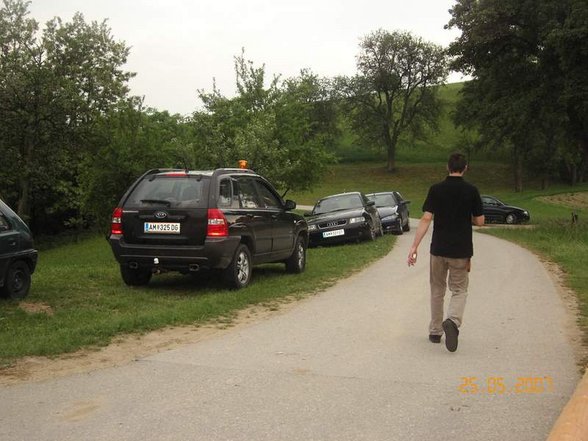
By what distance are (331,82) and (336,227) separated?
53441 mm

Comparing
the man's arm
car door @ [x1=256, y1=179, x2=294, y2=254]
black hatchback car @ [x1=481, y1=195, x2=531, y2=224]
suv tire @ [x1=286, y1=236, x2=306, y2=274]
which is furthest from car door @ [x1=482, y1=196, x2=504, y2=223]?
the man's arm

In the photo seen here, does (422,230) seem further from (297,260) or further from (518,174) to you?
(518,174)

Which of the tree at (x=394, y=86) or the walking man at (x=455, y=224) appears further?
the tree at (x=394, y=86)

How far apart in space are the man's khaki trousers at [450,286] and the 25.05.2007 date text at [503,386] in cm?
106

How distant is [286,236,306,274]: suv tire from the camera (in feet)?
38.4

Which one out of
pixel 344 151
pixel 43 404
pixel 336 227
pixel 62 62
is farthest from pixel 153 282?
pixel 344 151

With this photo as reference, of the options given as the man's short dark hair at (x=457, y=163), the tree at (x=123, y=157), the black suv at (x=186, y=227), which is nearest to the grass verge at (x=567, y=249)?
the man's short dark hair at (x=457, y=163)

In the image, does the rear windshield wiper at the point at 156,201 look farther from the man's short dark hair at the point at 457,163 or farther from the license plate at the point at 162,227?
the man's short dark hair at the point at 457,163

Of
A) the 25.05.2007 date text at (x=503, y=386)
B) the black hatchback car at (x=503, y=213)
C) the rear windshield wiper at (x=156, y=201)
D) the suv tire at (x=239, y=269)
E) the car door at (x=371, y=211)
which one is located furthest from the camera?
the black hatchback car at (x=503, y=213)

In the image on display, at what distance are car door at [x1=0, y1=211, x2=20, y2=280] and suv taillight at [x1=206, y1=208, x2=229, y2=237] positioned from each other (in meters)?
2.48

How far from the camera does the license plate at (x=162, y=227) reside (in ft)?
29.8

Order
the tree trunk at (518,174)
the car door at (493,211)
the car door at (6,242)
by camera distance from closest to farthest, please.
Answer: the car door at (6,242)
the car door at (493,211)
the tree trunk at (518,174)

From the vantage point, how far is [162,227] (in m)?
9.13

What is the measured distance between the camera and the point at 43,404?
4559 mm
